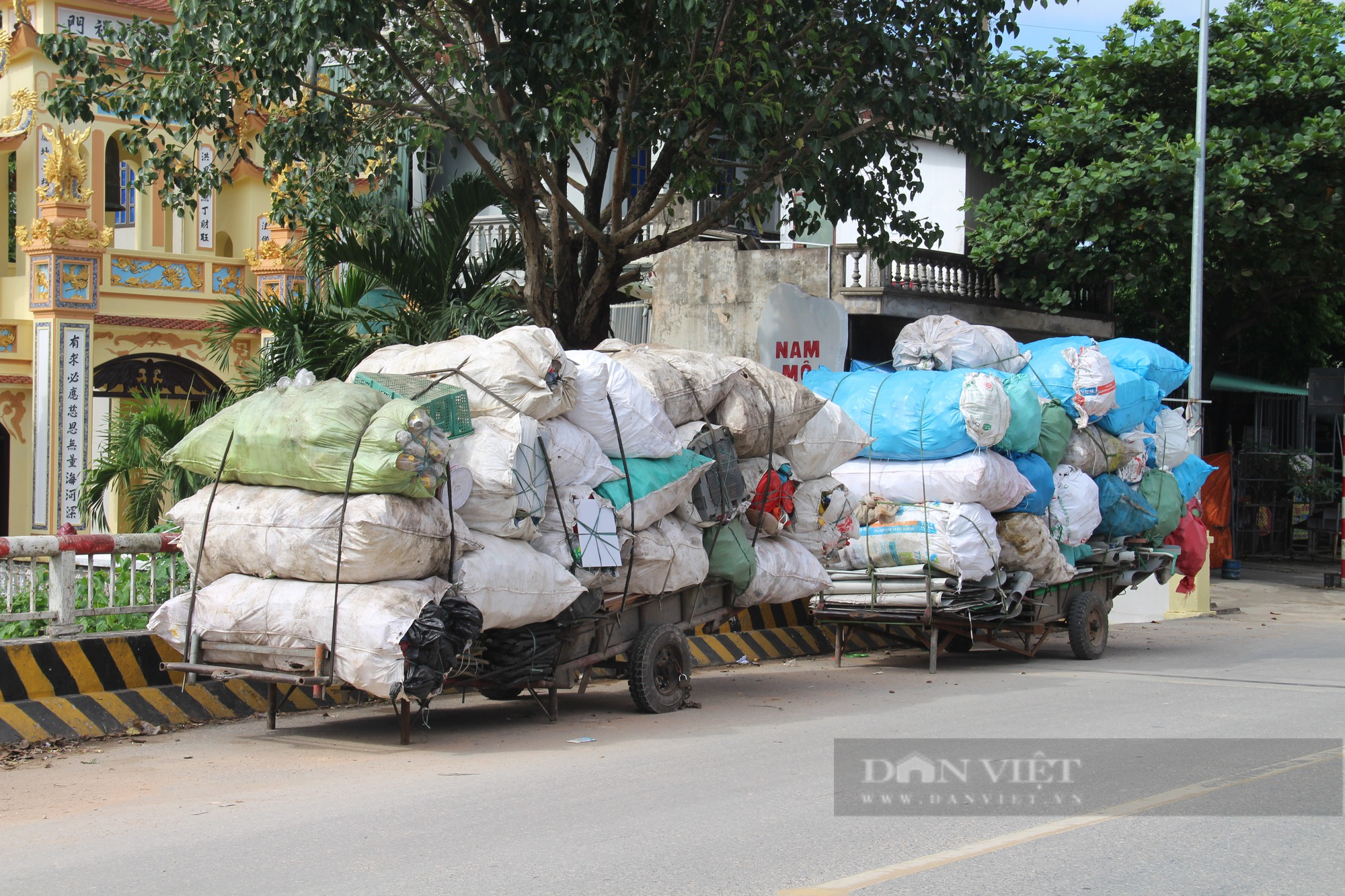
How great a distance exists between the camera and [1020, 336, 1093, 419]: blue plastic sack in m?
11.7

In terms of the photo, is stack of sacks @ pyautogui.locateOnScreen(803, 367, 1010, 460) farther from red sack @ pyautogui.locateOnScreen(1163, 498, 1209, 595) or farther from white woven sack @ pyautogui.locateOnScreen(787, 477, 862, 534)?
red sack @ pyautogui.locateOnScreen(1163, 498, 1209, 595)

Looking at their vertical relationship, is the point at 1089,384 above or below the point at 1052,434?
above

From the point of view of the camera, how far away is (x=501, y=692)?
8.37 m

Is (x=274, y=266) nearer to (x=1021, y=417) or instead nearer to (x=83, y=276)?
(x=83, y=276)

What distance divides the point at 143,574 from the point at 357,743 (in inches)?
92.3

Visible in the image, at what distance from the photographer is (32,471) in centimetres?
1612

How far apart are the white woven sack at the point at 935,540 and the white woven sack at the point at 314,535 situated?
4431 millimetres

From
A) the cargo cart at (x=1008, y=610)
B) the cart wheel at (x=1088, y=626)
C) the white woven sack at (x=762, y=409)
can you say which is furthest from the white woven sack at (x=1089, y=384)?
the white woven sack at (x=762, y=409)

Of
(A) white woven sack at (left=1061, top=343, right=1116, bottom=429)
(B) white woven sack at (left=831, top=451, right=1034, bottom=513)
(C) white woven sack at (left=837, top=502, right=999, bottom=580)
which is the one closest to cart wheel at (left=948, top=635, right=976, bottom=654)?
(C) white woven sack at (left=837, top=502, right=999, bottom=580)

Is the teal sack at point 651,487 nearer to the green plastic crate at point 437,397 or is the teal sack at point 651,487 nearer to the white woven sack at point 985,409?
the green plastic crate at point 437,397

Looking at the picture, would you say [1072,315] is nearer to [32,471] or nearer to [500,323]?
[500,323]

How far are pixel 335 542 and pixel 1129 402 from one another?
7.90 m

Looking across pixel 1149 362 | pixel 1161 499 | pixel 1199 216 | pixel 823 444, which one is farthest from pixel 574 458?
pixel 1199 216

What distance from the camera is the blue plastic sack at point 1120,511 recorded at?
12234 millimetres
